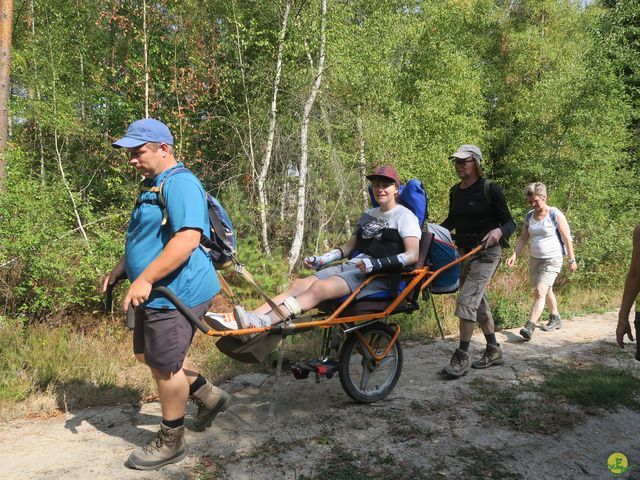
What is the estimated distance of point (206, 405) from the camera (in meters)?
3.67

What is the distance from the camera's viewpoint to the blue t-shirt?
2.91 m

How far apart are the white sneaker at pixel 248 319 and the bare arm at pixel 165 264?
2.22 feet

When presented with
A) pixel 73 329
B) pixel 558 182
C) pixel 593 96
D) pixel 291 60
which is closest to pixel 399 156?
pixel 291 60

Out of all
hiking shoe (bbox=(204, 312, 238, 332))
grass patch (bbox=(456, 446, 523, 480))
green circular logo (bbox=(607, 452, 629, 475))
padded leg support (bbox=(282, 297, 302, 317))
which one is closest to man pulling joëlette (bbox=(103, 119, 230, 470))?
hiking shoe (bbox=(204, 312, 238, 332))

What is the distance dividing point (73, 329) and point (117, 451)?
132 inches

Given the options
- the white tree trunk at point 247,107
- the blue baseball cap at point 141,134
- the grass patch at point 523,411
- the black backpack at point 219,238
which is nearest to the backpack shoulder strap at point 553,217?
the grass patch at point 523,411

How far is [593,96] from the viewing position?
41.6 feet

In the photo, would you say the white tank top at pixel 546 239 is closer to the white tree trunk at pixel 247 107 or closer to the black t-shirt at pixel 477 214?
the black t-shirt at pixel 477 214

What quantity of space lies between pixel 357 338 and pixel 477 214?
1.87 metres

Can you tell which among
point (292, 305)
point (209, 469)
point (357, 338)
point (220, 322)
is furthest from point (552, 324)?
point (209, 469)

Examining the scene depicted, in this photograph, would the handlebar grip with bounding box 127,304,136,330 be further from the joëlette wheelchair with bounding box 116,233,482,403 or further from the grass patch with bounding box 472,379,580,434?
the grass patch with bounding box 472,379,580,434

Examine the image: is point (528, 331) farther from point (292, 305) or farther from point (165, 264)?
point (165, 264)

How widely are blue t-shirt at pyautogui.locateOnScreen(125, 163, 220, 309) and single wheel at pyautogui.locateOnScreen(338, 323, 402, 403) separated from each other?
1.50 meters

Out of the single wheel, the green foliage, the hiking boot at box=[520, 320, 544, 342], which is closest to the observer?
the single wheel
